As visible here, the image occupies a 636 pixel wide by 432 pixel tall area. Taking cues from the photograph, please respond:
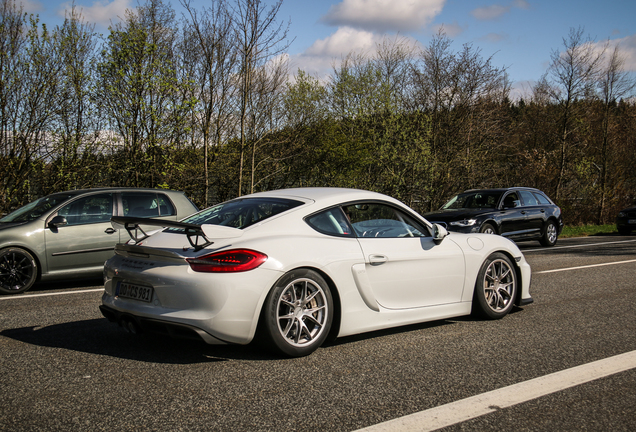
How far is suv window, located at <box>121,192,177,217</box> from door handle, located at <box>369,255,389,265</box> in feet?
18.1

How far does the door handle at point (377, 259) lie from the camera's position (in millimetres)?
4814

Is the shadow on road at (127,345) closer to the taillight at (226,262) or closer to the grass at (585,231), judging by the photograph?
the taillight at (226,262)

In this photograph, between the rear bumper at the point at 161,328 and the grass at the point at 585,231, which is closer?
the rear bumper at the point at 161,328

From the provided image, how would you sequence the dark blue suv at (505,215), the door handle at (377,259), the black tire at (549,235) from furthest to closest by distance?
the black tire at (549,235) < the dark blue suv at (505,215) < the door handle at (377,259)

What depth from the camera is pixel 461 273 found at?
5562mm

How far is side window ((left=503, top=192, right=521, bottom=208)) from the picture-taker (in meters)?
15.3

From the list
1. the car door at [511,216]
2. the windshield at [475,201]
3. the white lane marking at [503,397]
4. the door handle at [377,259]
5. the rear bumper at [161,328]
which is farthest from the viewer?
the windshield at [475,201]

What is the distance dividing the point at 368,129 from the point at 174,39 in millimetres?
9666

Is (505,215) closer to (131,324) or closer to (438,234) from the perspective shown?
(438,234)

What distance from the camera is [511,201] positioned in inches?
608

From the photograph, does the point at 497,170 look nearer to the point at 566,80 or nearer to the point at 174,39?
the point at 566,80

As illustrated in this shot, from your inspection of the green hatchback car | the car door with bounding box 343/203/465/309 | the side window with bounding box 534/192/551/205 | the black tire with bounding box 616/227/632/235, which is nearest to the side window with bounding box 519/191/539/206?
the side window with bounding box 534/192/551/205

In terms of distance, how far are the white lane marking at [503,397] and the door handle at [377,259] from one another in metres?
1.55

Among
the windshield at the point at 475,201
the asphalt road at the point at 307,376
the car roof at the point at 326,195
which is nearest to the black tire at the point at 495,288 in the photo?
the asphalt road at the point at 307,376
